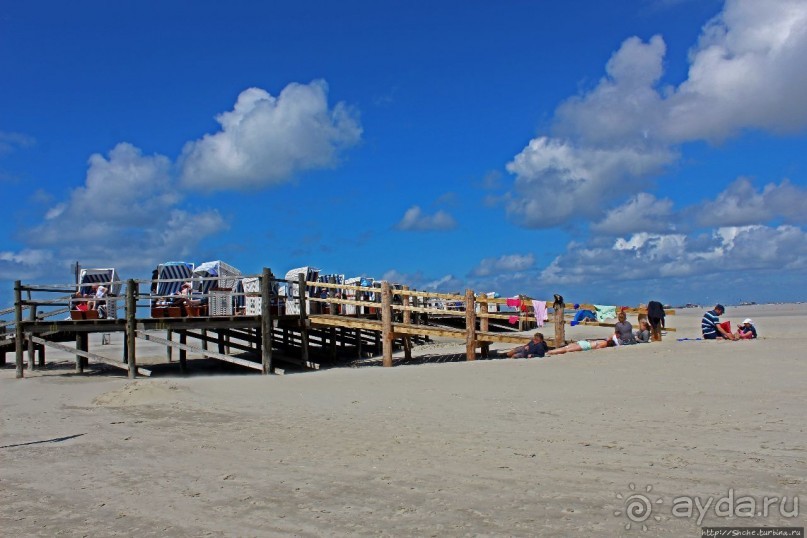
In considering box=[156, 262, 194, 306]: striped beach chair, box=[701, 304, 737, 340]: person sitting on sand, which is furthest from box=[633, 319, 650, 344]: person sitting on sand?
box=[156, 262, 194, 306]: striped beach chair

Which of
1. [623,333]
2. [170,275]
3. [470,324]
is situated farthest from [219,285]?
[623,333]

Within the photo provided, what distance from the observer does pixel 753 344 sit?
14.3 metres

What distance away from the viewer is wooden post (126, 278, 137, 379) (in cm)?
1681

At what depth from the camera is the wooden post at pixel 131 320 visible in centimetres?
1681

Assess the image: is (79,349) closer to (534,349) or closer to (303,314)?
(303,314)

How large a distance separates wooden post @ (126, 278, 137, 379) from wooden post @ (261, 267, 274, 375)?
3306 millimetres

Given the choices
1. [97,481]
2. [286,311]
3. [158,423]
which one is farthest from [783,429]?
[286,311]

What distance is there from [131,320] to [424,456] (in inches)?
509

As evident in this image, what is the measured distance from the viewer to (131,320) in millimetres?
17109

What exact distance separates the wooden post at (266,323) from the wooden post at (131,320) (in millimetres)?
3306

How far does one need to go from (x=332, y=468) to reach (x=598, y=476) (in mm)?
2327

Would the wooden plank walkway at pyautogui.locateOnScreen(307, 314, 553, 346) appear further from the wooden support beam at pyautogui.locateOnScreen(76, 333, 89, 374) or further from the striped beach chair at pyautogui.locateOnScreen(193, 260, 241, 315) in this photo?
the wooden support beam at pyautogui.locateOnScreen(76, 333, 89, 374)

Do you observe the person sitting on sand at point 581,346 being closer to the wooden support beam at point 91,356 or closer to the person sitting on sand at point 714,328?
the person sitting on sand at point 714,328

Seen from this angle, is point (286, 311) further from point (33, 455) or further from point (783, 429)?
point (783, 429)
